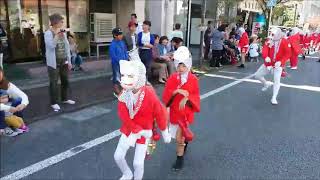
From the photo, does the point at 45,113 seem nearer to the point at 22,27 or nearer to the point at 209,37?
the point at 22,27

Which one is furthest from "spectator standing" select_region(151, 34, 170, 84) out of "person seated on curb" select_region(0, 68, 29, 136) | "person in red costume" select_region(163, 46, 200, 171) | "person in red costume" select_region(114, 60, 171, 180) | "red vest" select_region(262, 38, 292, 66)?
"person in red costume" select_region(114, 60, 171, 180)

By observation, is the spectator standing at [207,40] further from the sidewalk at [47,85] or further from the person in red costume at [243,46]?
the sidewalk at [47,85]

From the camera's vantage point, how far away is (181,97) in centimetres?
406

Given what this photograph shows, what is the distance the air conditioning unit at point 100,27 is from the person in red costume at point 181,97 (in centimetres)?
1018

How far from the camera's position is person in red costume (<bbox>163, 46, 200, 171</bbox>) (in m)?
4.02

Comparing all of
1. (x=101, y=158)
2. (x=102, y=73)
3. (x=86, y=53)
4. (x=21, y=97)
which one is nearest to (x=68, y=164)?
(x=101, y=158)

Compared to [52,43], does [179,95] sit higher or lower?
lower

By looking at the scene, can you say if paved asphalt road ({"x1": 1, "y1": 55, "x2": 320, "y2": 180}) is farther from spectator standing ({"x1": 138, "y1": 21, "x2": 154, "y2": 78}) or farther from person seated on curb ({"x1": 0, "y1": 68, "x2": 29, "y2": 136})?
spectator standing ({"x1": 138, "y1": 21, "x2": 154, "y2": 78})

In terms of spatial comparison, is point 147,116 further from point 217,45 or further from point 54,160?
point 217,45

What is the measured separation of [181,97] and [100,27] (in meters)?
10.5

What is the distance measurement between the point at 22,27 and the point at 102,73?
124 inches

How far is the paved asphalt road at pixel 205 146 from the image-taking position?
4.21 metres

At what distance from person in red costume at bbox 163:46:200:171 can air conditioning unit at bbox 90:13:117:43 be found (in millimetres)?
10176

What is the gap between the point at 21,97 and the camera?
4.95 meters
